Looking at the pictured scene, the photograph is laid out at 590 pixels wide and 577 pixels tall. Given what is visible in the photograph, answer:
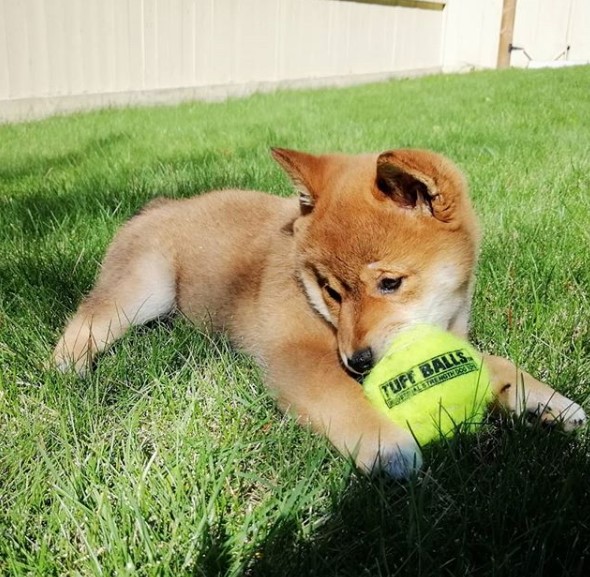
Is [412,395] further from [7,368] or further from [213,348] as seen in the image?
[7,368]

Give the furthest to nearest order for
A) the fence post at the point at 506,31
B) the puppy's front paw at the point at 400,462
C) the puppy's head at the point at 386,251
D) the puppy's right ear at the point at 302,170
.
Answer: the fence post at the point at 506,31 < the puppy's right ear at the point at 302,170 < the puppy's head at the point at 386,251 < the puppy's front paw at the point at 400,462

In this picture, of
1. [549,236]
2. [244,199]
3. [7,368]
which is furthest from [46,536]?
[549,236]

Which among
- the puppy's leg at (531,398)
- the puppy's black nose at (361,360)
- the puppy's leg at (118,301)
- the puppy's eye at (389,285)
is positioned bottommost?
the puppy's leg at (118,301)

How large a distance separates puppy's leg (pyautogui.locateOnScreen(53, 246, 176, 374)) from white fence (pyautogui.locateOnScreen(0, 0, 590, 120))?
591 cm

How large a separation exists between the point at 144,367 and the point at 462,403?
93 cm

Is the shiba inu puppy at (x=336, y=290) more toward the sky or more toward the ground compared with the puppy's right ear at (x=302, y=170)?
more toward the ground

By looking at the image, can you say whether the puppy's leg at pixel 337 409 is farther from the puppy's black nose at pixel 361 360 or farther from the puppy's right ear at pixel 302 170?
the puppy's right ear at pixel 302 170

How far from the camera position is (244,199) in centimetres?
287

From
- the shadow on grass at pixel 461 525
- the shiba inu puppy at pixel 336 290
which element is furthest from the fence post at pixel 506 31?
the shadow on grass at pixel 461 525

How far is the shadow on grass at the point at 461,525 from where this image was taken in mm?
1311

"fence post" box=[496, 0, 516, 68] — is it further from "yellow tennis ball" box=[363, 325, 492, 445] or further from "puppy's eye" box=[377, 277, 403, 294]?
"yellow tennis ball" box=[363, 325, 492, 445]

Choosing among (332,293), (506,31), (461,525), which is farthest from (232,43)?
(461,525)

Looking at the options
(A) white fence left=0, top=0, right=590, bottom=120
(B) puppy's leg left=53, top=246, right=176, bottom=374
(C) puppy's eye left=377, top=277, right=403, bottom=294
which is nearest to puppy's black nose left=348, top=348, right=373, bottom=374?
(C) puppy's eye left=377, top=277, right=403, bottom=294

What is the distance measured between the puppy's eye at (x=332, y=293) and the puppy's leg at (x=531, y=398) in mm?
471
